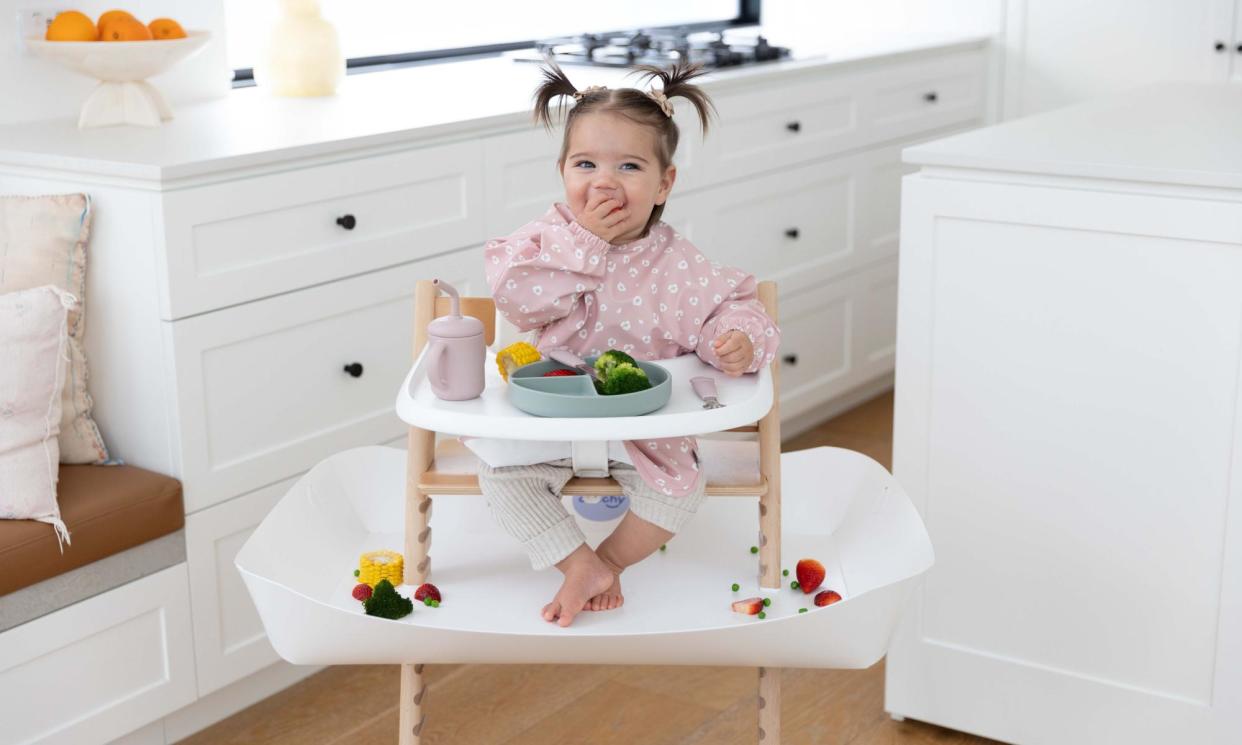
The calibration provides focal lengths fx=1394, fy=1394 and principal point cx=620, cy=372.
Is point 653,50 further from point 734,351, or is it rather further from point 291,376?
point 734,351

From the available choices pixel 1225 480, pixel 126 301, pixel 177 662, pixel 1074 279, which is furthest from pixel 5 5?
pixel 1225 480

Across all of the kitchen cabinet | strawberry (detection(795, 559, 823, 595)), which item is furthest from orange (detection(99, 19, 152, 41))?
the kitchen cabinet

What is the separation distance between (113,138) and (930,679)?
1.54 m

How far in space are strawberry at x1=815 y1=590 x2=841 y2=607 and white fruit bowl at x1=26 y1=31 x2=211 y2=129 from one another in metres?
1.47

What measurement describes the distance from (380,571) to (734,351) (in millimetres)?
453

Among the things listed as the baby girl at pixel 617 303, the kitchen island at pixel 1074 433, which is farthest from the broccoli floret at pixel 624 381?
the kitchen island at pixel 1074 433

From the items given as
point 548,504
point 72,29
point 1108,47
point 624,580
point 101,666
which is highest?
point 72,29

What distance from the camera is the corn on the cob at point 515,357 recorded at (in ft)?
4.82

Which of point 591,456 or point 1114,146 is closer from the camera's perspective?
point 591,456

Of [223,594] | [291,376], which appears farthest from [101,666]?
[291,376]

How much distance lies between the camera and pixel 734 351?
1.46 m

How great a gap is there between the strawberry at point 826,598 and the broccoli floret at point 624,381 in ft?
0.97

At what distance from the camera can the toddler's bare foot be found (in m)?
1.43

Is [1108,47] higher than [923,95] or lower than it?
higher
